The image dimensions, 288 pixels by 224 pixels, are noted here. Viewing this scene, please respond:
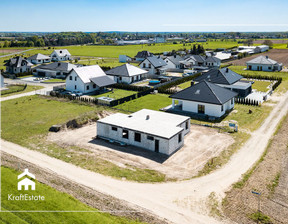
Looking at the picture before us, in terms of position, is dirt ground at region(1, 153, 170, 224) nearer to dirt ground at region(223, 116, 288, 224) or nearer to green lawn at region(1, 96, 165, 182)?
green lawn at region(1, 96, 165, 182)

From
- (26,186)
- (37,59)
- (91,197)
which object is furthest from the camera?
(37,59)

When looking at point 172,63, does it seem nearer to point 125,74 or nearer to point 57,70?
point 125,74

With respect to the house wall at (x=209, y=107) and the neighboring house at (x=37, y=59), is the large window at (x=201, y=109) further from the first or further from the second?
the neighboring house at (x=37, y=59)

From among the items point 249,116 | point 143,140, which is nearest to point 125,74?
point 249,116

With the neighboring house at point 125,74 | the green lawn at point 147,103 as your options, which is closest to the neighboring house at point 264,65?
the neighboring house at point 125,74

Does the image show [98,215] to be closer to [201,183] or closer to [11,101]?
[201,183]

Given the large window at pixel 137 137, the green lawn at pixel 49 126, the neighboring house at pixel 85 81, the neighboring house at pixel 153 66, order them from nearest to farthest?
the green lawn at pixel 49 126
the large window at pixel 137 137
the neighboring house at pixel 85 81
the neighboring house at pixel 153 66
